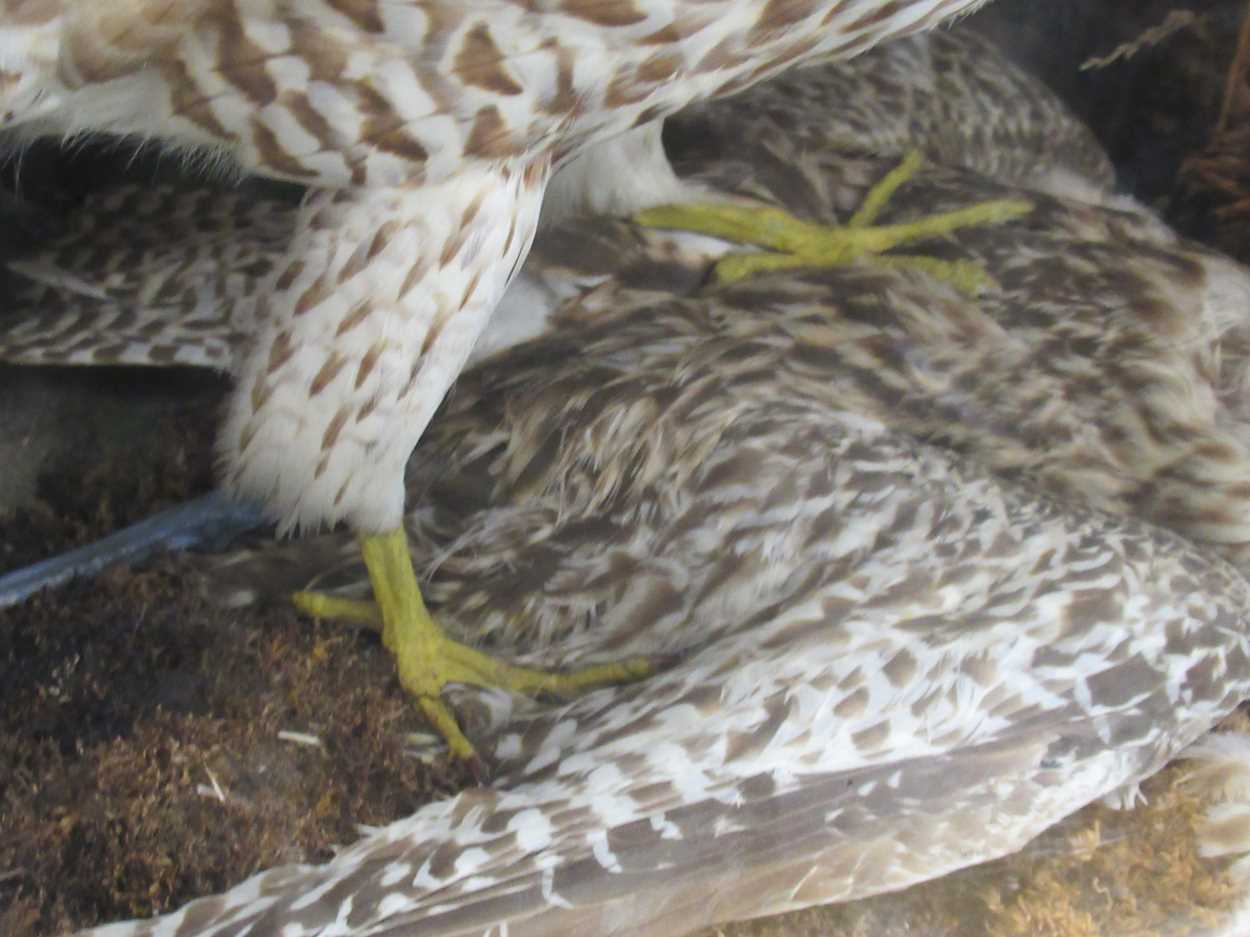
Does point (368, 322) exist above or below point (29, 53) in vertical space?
below

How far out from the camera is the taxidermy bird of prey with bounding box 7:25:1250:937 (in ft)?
4.17

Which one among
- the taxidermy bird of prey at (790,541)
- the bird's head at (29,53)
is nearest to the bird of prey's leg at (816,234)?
the taxidermy bird of prey at (790,541)

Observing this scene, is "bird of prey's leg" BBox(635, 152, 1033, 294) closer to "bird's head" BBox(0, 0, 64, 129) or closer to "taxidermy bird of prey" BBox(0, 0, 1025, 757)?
"taxidermy bird of prey" BBox(0, 0, 1025, 757)

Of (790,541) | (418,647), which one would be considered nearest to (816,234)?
(790,541)

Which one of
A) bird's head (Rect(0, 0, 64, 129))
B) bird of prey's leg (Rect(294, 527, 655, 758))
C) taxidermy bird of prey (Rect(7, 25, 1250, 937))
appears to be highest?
bird's head (Rect(0, 0, 64, 129))

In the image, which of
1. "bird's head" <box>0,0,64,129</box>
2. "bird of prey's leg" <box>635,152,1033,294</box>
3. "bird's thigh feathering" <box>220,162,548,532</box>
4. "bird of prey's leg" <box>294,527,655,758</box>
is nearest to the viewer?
"bird's head" <box>0,0,64,129</box>

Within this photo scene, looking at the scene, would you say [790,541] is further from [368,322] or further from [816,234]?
[368,322]

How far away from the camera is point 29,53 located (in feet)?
3.80

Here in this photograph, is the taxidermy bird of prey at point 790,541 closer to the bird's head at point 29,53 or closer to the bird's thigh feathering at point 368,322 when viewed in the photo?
the bird's thigh feathering at point 368,322

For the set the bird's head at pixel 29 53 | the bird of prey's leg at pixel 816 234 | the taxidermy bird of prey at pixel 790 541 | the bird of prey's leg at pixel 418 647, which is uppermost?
the bird's head at pixel 29 53

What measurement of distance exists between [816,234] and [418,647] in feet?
2.54

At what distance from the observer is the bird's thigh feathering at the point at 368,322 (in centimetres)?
125

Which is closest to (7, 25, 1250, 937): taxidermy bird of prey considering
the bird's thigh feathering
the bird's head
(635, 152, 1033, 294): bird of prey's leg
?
(635, 152, 1033, 294): bird of prey's leg

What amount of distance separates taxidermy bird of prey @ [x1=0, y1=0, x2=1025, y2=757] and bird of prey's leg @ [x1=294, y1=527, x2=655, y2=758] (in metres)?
0.19
